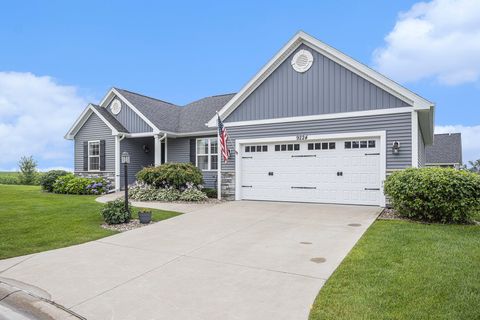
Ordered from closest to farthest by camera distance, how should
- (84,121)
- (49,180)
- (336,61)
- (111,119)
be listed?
(336,61)
(49,180)
(111,119)
(84,121)

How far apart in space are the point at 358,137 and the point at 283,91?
11.0ft

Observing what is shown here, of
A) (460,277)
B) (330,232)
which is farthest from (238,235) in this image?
(460,277)

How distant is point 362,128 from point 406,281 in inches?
295

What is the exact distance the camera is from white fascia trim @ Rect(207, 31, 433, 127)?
10.2 metres

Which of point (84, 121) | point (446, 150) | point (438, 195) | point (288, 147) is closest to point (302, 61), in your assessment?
point (288, 147)

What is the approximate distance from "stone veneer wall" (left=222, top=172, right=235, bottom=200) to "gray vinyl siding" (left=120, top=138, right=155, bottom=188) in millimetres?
6611

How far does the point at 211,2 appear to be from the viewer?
37.4 feet

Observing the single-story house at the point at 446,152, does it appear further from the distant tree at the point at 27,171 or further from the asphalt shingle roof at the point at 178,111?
the distant tree at the point at 27,171

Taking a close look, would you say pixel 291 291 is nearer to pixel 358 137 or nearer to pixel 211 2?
pixel 358 137

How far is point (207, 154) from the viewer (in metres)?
16.4

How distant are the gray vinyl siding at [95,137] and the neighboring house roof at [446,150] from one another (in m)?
23.5

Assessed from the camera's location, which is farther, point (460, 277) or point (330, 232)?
point (330, 232)

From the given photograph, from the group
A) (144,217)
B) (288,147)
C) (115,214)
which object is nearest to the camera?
(115,214)

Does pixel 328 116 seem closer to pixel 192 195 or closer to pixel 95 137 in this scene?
pixel 192 195
